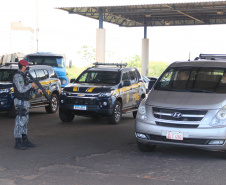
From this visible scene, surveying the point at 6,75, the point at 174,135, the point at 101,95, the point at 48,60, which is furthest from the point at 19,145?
the point at 48,60

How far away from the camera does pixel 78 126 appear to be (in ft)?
40.8

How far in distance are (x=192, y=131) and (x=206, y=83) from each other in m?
1.53

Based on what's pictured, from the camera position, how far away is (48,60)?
22516 millimetres

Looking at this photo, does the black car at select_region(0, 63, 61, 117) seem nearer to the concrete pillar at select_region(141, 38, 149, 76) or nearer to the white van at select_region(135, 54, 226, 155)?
the white van at select_region(135, 54, 226, 155)

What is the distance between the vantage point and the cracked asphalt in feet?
21.2

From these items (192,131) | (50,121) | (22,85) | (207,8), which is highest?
(207,8)

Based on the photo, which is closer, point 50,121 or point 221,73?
point 221,73

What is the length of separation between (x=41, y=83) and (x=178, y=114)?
326 inches

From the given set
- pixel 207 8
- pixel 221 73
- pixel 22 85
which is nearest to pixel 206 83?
pixel 221 73

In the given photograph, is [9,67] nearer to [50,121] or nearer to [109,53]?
[50,121]

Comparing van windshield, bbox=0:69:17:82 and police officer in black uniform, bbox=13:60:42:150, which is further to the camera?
van windshield, bbox=0:69:17:82

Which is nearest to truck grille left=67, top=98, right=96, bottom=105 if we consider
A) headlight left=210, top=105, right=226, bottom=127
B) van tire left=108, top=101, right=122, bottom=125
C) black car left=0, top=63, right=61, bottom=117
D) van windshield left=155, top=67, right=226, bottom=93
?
van tire left=108, top=101, right=122, bottom=125

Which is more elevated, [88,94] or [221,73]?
[221,73]

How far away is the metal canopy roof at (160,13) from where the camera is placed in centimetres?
3488
